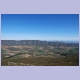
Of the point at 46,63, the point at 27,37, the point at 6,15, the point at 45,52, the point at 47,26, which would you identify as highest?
the point at 6,15

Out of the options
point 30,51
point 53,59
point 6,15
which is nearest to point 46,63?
point 53,59

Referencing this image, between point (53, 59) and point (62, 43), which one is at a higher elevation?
point (62, 43)

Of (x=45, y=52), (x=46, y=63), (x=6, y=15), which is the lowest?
(x=46, y=63)

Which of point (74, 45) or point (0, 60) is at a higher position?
point (74, 45)

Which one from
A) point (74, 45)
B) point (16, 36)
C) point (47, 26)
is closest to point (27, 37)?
point (16, 36)

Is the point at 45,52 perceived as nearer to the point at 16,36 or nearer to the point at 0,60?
the point at 16,36

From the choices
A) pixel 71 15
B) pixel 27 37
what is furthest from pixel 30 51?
pixel 71 15

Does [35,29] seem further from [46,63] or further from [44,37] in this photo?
[46,63]

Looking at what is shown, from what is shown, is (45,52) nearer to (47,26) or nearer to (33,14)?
(47,26)
